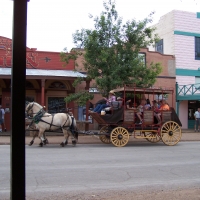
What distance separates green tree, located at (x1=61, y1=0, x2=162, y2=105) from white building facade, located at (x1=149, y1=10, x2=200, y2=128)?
30.6ft

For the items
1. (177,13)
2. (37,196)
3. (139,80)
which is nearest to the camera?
(37,196)

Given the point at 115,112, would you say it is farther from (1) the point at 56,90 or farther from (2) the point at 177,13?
(2) the point at 177,13

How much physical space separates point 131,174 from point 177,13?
70.6 ft

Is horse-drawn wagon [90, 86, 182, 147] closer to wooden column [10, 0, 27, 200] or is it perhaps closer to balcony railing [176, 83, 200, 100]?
balcony railing [176, 83, 200, 100]

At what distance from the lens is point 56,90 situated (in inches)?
867

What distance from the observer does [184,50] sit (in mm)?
26609

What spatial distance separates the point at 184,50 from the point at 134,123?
14.5 m

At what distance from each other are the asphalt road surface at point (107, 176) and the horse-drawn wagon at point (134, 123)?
116 inches

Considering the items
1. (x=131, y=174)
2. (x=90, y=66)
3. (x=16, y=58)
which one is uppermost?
(x=90, y=66)

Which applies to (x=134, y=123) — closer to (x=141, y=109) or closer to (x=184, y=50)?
(x=141, y=109)

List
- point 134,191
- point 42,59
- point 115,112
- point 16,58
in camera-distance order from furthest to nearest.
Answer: point 42,59 < point 115,112 < point 134,191 < point 16,58

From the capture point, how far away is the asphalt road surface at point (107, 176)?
5.94 meters

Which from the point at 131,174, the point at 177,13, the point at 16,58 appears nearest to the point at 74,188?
the point at 131,174

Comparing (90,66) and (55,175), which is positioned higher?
(90,66)
